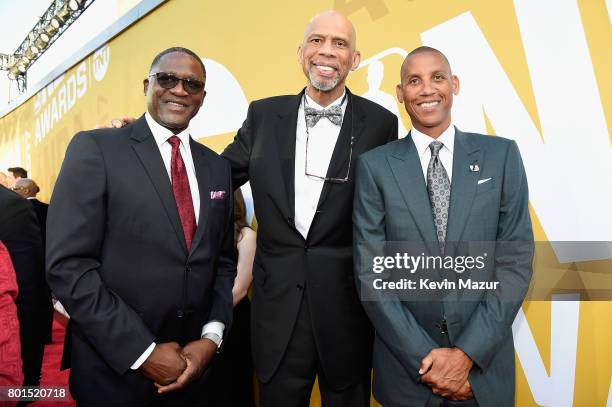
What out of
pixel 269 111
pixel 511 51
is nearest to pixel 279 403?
pixel 269 111

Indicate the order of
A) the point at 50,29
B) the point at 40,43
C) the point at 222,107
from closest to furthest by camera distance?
the point at 222,107 → the point at 50,29 → the point at 40,43

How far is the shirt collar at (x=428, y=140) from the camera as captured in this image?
188 centimetres

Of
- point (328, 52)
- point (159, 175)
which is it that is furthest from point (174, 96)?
point (328, 52)

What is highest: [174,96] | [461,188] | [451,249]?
[174,96]

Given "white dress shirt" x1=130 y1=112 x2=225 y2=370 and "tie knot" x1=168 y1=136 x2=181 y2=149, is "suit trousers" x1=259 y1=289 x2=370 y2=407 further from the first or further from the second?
"tie knot" x1=168 y1=136 x2=181 y2=149

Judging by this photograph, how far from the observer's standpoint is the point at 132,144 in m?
Result: 1.74

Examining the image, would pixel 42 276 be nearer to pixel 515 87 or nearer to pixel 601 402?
pixel 515 87

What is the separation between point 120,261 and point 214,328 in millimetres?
522

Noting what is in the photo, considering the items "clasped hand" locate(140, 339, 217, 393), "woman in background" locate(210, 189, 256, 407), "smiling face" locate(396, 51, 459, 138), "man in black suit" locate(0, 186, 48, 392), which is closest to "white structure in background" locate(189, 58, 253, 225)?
"woman in background" locate(210, 189, 256, 407)

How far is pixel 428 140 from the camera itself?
1905mm

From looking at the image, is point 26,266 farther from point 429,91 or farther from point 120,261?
point 429,91

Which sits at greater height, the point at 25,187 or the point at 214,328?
the point at 25,187

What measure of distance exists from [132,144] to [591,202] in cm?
222

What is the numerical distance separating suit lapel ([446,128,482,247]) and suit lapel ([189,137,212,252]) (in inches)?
40.4
